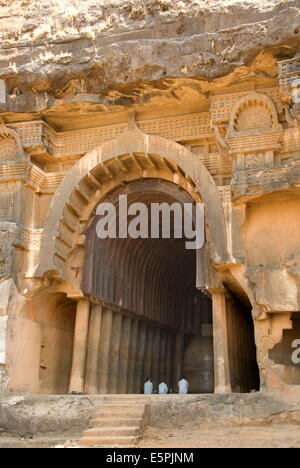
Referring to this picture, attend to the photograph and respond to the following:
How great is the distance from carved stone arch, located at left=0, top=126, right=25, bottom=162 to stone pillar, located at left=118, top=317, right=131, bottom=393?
18.9 ft

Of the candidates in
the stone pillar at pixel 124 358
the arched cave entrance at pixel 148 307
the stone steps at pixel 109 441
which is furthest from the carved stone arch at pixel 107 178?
the stone steps at pixel 109 441

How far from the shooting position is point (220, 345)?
13.5 meters

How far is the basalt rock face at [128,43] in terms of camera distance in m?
13.0

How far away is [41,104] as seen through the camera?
48.0 ft

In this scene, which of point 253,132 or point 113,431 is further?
point 253,132

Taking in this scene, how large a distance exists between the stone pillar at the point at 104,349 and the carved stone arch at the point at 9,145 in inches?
192

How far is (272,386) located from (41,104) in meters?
8.74

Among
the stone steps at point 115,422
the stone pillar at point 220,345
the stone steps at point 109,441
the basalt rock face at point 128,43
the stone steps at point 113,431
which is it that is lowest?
the stone steps at point 109,441

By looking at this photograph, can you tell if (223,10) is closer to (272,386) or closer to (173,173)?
(173,173)

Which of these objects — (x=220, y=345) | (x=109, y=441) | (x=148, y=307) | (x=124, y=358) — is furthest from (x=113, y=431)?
(x=148, y=307)

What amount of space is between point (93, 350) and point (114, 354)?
96 cm

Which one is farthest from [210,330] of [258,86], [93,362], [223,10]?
[223,10]

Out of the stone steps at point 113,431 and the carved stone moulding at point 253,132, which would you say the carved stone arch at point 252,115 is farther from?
the stone steps at point 113,431

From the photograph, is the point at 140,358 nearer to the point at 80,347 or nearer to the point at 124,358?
the point at 124,358
